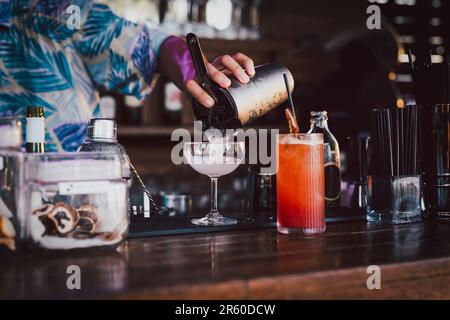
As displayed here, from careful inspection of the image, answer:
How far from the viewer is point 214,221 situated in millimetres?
1237

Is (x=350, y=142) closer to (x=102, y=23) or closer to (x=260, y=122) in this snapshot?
(x=102, y=23)

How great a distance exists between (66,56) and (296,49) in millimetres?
2203

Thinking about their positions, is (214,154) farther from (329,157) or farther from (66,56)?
(66,56)

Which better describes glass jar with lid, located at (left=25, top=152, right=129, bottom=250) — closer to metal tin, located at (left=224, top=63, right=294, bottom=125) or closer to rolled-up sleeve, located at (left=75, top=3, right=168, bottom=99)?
metal tin, located at (left=224, top=63, right=294, bottom=125)

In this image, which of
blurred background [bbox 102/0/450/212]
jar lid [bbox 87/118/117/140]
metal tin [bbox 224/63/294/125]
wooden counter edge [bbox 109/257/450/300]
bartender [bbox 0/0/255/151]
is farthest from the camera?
blurred background [bbox 102/0/450/212]

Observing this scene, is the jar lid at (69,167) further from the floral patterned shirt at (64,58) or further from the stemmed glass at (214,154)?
the floral patterned shirt at (64,58)

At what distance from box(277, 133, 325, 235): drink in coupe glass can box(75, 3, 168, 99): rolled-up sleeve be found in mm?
933

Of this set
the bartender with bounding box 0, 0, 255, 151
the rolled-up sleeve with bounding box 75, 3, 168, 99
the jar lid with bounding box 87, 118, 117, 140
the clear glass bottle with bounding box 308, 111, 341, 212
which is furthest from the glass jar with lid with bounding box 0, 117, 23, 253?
the rolled-up sleeve with bounding box 75, 3, 168, 99

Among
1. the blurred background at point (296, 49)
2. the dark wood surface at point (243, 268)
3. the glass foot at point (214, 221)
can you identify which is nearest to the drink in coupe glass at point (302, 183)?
the dark wood surface at point (243, 268)

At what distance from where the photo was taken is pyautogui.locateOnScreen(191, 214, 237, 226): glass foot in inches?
47.5

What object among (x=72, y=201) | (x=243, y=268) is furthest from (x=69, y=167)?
(x=243, y=268)

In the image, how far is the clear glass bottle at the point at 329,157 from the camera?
1357 millimetres

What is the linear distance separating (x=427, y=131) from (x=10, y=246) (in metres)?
0.97

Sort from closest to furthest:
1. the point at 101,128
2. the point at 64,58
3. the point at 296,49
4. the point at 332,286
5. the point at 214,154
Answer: the point at 332,286 < the point at 101,128 < the point at 214,154 < the point at 64,58 < the point at 296,49
